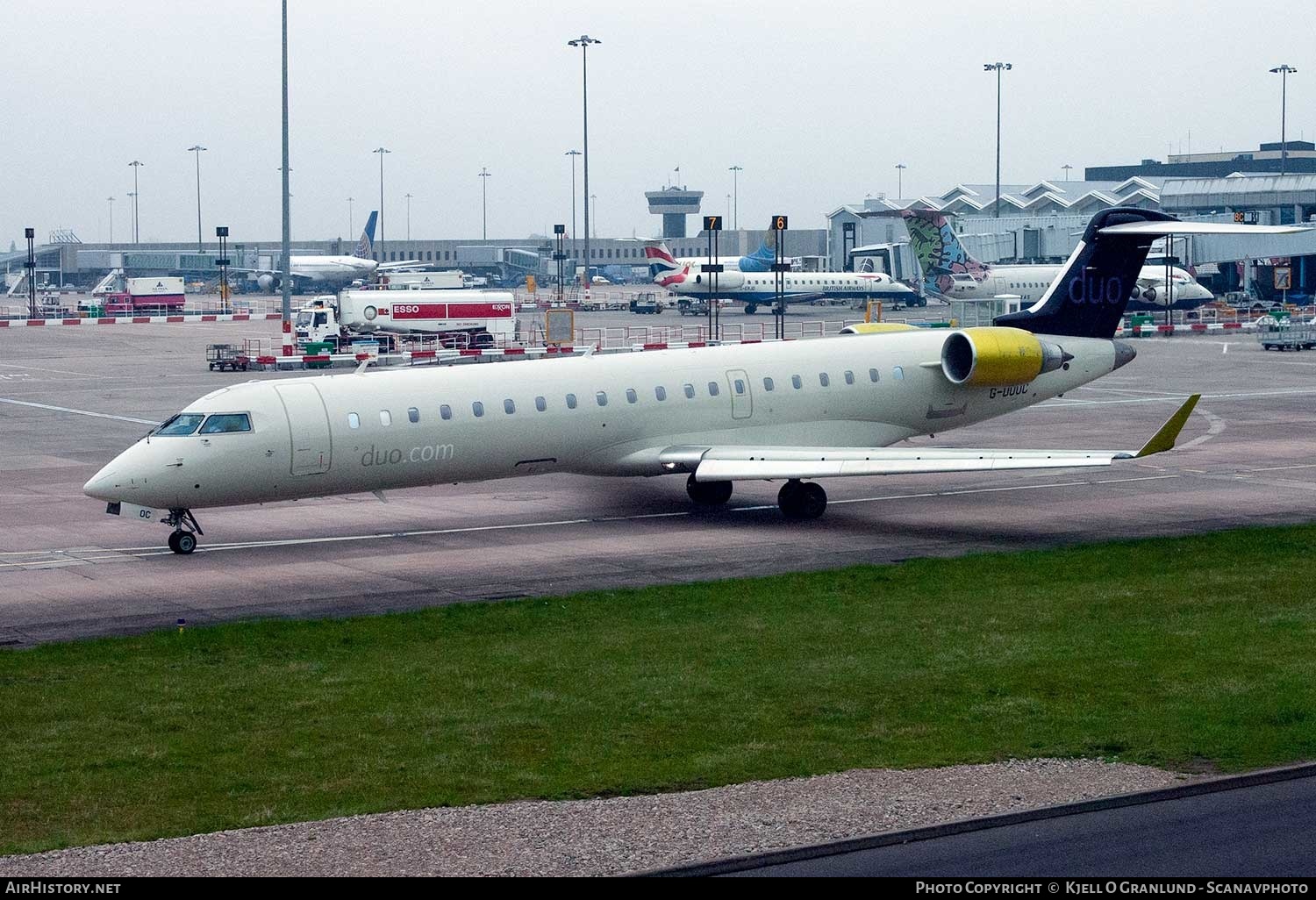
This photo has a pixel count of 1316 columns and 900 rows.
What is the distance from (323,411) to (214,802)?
591 inches

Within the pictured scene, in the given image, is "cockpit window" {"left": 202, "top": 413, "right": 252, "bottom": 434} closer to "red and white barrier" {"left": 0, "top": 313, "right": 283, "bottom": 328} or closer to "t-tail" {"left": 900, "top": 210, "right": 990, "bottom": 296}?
"t-tail" {"left": 900, "top": 210, "right": 990, "bottom": 296}

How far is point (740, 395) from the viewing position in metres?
32.2

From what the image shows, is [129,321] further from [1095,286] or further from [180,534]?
[180,534]

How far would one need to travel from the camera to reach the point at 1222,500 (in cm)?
3300

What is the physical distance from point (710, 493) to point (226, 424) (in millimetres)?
10046

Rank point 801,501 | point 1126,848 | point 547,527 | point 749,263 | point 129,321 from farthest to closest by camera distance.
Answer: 1. point 749,263
2. point 129,321
3. point 801,501
4. point 547,527
5. point 1126,848

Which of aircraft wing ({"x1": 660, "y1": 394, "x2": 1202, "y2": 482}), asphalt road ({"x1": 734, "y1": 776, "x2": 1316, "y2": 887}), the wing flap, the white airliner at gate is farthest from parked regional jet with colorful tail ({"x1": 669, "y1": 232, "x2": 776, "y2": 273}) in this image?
asphalt road ({"x1": 734, "y1": 776, "x2": 1316, "y2": 887})

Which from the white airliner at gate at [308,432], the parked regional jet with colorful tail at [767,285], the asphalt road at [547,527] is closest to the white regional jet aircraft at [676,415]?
the white airliner at gate at [308,432]

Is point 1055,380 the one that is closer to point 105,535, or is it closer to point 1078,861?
point 105,535

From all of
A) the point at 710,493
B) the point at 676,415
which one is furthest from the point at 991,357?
the point at 676,415

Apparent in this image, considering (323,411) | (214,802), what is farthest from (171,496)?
(214,802)

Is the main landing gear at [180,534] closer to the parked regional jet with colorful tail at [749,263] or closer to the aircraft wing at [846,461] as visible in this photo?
the aircraft wing at [846,461]

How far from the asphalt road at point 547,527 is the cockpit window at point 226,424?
7.22ft

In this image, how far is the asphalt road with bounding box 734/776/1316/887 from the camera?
1168 cm
